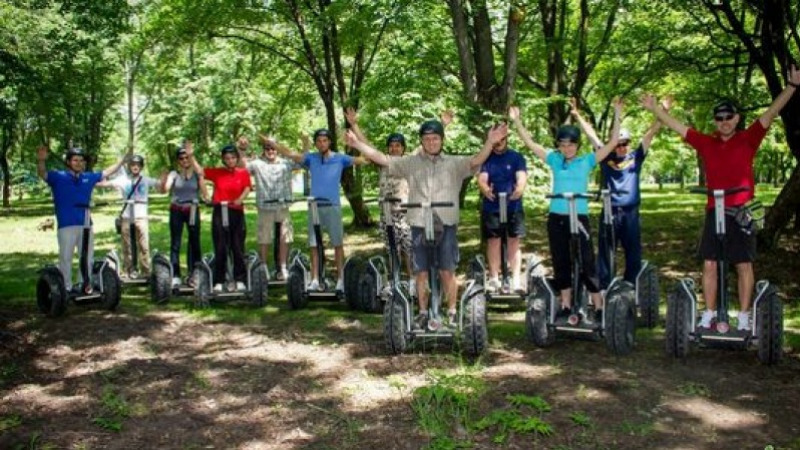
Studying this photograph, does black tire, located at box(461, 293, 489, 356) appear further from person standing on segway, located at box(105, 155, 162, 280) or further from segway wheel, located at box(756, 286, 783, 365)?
person standing on segway, located at box(105, 155, 162, 280)

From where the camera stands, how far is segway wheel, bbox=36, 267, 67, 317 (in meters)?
8.35

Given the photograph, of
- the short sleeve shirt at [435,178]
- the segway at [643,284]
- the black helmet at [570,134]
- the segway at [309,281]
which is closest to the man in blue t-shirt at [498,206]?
the segway at [643,284]

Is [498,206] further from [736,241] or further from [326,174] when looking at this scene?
[736,241]

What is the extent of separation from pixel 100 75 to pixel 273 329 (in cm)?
1829

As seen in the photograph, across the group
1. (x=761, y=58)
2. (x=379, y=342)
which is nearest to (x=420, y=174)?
(x=379, y=342)

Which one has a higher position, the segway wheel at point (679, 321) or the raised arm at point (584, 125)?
the raised arm at point (584, 125)

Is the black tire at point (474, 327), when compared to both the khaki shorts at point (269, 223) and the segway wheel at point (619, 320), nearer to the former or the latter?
the segway wheel at point (619, 320)

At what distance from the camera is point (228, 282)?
30.2 ft

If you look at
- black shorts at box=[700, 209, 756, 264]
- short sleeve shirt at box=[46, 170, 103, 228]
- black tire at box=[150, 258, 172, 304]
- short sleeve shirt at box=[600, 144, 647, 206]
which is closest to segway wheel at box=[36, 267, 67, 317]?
short sleeve shirt at box=[46, 170, 103, 228]

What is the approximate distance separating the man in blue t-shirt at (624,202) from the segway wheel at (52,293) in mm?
6159

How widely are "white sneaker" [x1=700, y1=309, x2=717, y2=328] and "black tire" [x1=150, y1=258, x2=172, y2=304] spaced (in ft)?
21.7

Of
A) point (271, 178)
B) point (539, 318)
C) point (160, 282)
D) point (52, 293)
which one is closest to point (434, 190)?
point (539, 318)

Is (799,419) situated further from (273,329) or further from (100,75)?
(100,75)

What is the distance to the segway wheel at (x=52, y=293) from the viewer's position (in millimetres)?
8352
